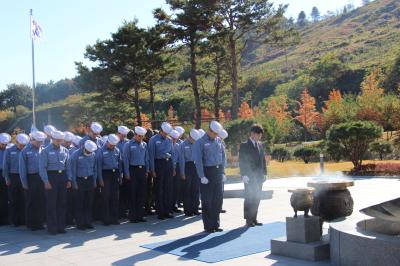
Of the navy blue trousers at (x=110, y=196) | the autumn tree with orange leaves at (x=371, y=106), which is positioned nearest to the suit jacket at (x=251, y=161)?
the navy blue trousers at (x=110, y=196)

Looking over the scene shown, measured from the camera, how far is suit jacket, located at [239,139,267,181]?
368 inches

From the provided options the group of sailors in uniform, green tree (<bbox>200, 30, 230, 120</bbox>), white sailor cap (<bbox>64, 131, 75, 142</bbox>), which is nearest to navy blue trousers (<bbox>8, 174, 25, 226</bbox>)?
the group of sailors in uniform

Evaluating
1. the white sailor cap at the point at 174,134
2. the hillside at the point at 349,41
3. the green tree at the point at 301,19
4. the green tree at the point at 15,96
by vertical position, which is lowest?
the white sailor cap at the point at 174,134

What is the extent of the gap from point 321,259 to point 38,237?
5032 mm

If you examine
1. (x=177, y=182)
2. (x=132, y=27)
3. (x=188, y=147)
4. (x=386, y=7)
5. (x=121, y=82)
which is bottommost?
(x=177, y=182)

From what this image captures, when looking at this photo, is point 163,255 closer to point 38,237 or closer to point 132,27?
point 38,237

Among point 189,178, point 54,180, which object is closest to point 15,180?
point 54,180

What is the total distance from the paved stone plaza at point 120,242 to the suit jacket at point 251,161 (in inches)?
38.9

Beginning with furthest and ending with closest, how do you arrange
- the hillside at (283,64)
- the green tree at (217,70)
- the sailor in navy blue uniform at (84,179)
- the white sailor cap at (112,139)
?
A: 1. the hillside at (283,64)
2. the green tree at (217,70)
3. the white sailor cap at (112,139)
4. the sailor in navy blue uniform at (84,179)

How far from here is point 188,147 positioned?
11.2 m

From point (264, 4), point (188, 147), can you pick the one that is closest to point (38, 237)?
point (188, 147)

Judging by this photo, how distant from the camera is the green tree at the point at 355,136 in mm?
19188

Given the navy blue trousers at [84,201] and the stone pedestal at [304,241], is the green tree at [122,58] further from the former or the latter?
the stone pedestal at [304,241]

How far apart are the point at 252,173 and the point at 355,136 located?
10.9 m
